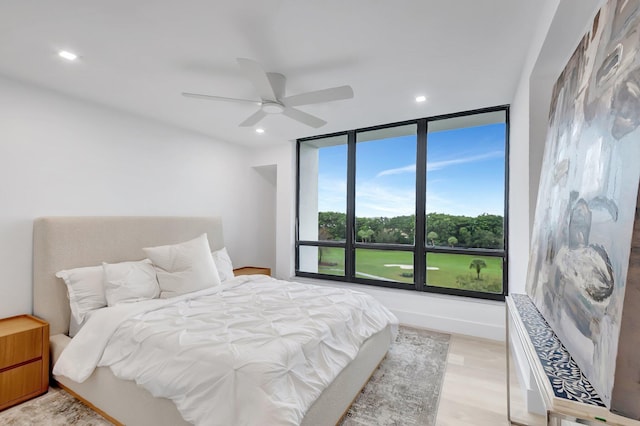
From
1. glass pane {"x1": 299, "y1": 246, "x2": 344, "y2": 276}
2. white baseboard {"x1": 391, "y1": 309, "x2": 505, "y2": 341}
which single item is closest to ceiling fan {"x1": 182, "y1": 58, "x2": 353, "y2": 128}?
glass pane {"x1": 299, "y1": 246, "x2": 344, "y2": 276}

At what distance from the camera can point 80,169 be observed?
3.00 m

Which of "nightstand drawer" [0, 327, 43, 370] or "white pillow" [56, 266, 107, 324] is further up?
"white pillow" [56, 266, 107, 324]

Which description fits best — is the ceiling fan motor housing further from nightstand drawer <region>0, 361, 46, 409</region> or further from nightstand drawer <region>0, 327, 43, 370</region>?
nightstand drawer <region>0, 361, 46, 409</region>

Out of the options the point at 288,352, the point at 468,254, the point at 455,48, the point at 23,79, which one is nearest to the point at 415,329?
the point at 468,254

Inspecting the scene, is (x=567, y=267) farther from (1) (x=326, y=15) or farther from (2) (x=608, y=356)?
(1) (x=326, y=15)

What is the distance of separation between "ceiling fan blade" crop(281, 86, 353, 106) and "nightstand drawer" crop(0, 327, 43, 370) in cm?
271

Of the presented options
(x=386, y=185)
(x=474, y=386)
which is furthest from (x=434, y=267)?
(x=474, y=386)

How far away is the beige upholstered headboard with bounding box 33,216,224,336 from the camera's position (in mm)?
2588

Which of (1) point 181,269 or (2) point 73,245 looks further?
(1) point 181,269

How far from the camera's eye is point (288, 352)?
1672 millimetres

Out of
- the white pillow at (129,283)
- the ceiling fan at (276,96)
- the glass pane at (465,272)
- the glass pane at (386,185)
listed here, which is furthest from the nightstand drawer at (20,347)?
the glass pane at (465,272)

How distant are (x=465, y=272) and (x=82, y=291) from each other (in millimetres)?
4022

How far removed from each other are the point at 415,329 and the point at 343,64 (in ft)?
10.4

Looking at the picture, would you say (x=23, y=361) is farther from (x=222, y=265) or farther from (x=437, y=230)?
(x=437, y=230)
